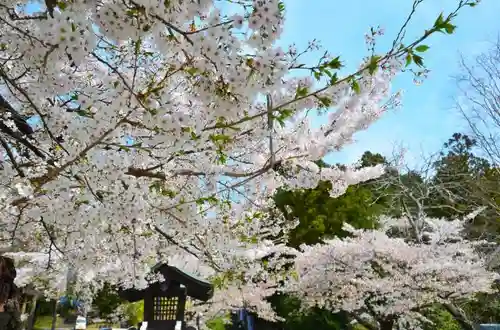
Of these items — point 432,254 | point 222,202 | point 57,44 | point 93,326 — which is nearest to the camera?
point 57,44

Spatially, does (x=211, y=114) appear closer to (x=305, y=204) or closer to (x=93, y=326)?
(x=305, y=204)

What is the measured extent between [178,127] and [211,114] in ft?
→ 0.93

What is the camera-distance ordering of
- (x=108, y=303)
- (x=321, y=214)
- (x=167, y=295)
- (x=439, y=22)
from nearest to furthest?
1. (x=439, y=22)
2. (x=167, y=295)
3. (x=321, y=214)
4. (x=108, y=303)

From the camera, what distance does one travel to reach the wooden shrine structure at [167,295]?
757cm

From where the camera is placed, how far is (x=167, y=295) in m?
7.68

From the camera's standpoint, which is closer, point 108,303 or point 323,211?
point 323,211

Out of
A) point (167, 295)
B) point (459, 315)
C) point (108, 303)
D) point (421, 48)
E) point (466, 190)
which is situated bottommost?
point (459, 315)

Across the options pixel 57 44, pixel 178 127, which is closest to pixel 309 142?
pixel 178 127

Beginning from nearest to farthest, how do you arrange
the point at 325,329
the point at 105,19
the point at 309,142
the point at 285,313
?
the point at 105,19 → the point at 309,142 → the point at 325,329 → the point at 285,313

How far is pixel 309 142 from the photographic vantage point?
3.59 metres

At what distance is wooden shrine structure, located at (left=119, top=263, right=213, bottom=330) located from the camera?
7.57 metres

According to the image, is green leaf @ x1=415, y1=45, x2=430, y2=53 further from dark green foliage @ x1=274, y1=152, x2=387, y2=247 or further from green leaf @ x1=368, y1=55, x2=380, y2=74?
dark green foliage @ x1=274, y1=152, x2=387, y2=247

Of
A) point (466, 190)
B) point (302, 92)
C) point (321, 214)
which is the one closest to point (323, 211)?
point (321, 214)

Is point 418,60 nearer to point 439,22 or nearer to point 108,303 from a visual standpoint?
point 439,22
